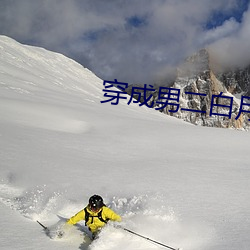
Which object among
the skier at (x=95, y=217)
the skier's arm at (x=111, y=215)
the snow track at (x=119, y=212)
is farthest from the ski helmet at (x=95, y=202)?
the snow track at (x=119, y=212)

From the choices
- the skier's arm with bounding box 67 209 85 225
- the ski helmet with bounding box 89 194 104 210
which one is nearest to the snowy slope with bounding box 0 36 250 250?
the skier's arm with bounding box 67 209 85 225

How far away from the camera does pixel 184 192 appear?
276 inches

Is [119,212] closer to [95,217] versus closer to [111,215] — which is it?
[111,215]

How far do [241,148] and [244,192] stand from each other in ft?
18.2

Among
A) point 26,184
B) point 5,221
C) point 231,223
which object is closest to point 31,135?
point 26,184

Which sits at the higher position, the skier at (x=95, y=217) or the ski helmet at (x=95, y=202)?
the ski helmet at (x=95, y=202)

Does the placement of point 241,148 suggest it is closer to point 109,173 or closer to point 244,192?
point 244,192

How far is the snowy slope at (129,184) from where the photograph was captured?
5176 mm

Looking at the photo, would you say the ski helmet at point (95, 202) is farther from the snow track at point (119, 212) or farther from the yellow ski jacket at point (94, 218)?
the snow track at point (119, 212)

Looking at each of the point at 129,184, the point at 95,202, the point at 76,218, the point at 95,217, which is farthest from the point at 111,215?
the point at 129,184

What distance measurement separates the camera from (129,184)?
7.56m

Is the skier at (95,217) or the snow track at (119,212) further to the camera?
the skier at (95,217)

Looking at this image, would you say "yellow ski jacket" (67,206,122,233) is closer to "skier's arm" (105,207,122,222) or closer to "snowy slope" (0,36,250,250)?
"skier's arm" (105,207,122,222)

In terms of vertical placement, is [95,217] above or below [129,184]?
below
